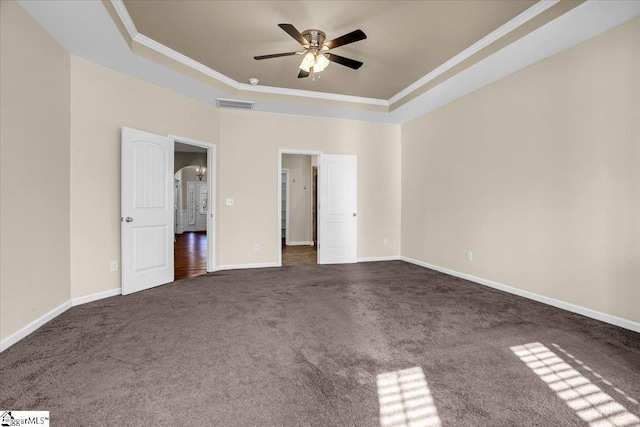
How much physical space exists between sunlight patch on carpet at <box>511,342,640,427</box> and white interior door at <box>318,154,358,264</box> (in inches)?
146

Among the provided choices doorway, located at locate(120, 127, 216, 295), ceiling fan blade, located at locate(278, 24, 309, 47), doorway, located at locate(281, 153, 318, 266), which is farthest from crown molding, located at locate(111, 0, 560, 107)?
doorway, located at locate(281, 153, 318, 266)

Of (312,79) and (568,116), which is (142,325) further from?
(568,116)

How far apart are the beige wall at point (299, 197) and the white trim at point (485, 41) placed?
4429 millimetres

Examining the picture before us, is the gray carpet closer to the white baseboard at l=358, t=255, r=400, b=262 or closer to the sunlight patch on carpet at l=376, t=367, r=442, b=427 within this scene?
the sunlight patch on carpet at l=376, t=367, r=442, b=427

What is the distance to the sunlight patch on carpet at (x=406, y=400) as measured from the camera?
157 centimetres

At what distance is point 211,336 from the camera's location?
8.45ft

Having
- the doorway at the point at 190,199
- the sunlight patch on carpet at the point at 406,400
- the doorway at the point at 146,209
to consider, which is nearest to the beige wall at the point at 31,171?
the doorway at the point at 146,209

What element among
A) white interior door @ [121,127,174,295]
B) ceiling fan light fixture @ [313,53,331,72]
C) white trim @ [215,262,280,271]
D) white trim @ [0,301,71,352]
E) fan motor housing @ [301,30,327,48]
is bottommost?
white trim @ [0,301,71,352]

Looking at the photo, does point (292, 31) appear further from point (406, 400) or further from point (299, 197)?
point (299, 197)

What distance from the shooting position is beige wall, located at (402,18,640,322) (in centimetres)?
281

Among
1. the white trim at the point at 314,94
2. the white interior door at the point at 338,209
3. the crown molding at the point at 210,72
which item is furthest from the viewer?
the white interior door at the point at 338,209

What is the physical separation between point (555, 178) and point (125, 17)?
479 cm

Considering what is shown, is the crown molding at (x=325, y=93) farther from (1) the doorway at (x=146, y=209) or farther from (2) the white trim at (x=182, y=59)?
(1) the doorway at (x=146, y=209)

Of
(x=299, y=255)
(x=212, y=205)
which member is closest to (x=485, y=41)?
(x=212, y=205)
